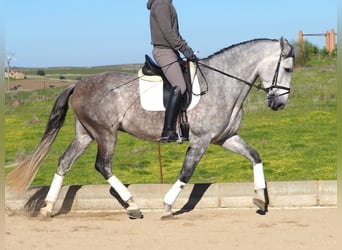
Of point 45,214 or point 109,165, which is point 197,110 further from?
point 45,214

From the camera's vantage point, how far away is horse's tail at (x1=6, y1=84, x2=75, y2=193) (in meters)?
8.34

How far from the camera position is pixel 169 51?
26.1 ft

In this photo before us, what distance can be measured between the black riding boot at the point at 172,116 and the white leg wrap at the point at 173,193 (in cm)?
50

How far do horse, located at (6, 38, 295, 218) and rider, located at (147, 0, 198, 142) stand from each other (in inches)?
8.7

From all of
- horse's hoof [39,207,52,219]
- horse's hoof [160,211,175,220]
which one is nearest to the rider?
horse's hoof [160,211,175,220]

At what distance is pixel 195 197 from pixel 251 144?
8103mm

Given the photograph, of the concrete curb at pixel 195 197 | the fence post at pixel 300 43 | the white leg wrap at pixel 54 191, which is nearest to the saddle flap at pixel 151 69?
the concrete curb at pixel 195 197

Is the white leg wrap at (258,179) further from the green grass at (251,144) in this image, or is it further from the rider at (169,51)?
the green grass at (251,144)

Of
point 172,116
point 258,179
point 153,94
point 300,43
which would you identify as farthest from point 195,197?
point 300,43

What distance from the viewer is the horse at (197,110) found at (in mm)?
7980

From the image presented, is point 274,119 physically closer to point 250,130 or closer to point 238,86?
point 250,130

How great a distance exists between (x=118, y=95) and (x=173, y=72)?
70 cm

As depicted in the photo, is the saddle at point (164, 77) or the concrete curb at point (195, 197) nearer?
the saddle at point (164, 77)

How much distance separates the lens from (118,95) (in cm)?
816
